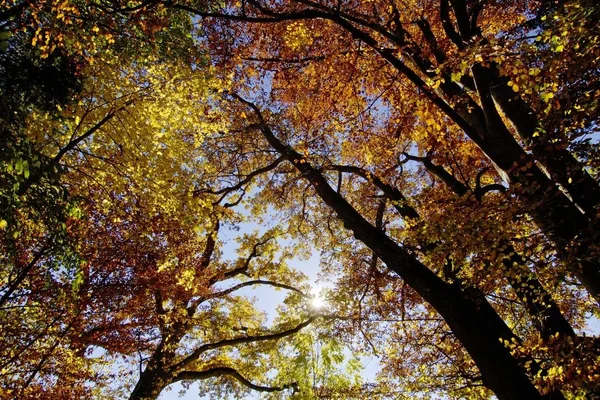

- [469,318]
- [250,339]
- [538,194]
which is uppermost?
[250,339]

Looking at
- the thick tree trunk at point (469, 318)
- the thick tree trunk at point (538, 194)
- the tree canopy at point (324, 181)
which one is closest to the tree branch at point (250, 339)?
the tree canopy at point (324, 181)

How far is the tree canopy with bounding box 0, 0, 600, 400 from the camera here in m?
4.05

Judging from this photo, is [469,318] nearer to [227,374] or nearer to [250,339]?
[250,339]

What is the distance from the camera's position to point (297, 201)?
12547 millimetres

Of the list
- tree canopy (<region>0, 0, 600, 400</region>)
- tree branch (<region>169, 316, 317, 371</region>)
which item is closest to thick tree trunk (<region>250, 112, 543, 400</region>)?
tree canopy (<region>0, 0, 600, 400</region>)

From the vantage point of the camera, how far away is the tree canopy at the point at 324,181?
405cm

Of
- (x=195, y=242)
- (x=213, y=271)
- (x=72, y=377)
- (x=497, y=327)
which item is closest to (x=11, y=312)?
(x=72, y=377)

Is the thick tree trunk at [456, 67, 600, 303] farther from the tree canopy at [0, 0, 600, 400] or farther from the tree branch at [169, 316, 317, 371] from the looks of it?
the tree branch at [169, 316, 317, 371]

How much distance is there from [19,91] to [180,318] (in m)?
6.91

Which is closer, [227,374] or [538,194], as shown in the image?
[538,194]

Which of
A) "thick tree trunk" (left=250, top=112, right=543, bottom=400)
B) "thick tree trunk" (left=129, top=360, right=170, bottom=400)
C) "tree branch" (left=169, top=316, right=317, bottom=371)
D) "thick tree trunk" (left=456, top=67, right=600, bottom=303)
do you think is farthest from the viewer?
"tree branch" (left=169, top=316, right=317, bottom=371)

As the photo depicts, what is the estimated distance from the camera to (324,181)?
8.12 meters

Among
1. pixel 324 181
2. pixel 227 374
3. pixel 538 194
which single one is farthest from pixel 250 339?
pixel 538 194

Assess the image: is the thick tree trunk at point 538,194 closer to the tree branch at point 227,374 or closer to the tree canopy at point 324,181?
the tree canopy at point 324,181
